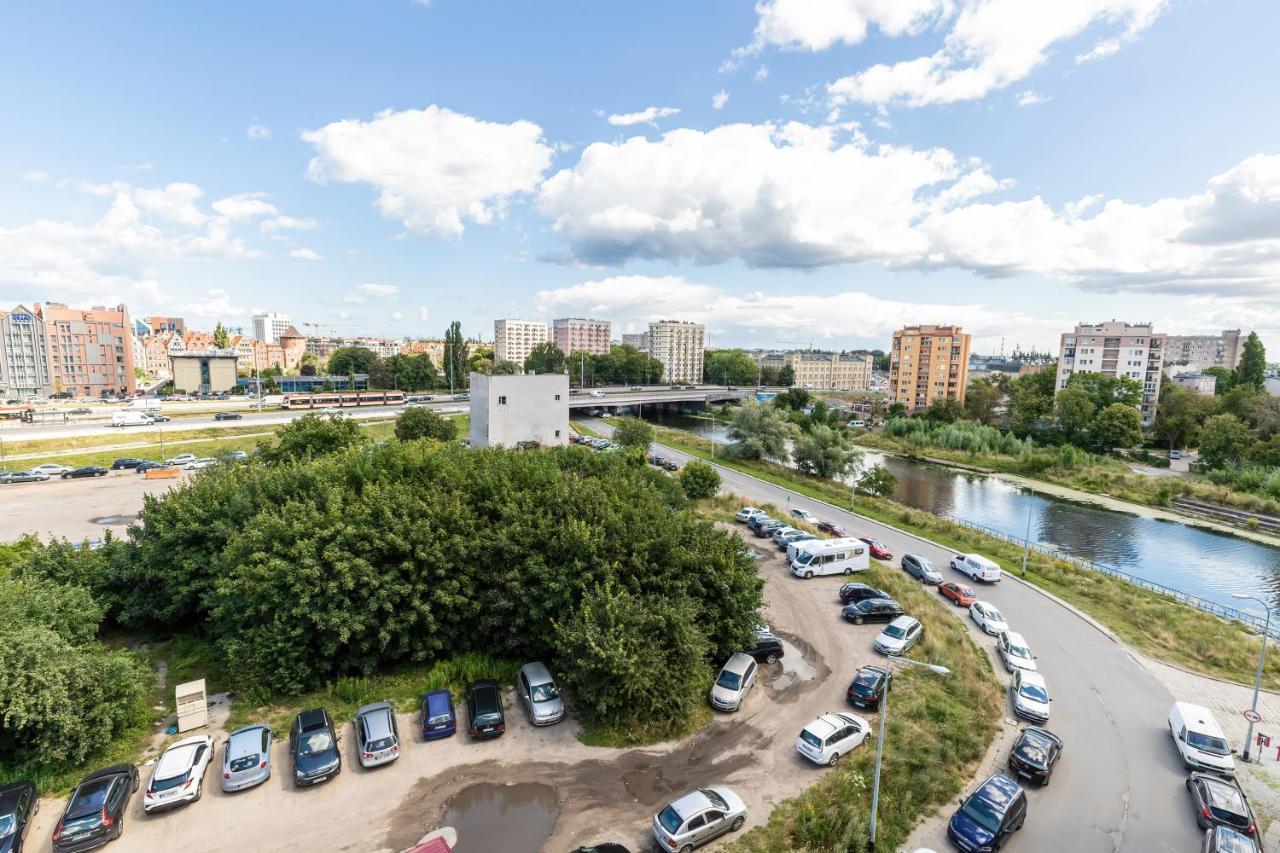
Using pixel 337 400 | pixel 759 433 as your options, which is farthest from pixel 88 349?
pixel 759 433

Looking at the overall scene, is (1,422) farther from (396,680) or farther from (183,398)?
(396,680)

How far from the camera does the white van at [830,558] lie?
29188 mm

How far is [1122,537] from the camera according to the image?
1758 inches

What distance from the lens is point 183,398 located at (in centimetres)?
9925

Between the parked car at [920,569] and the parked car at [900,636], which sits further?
the parked car at [920,569]

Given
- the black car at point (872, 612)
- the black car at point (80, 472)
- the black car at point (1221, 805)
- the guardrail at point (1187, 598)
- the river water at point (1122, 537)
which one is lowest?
the river water at point (1122, 537)

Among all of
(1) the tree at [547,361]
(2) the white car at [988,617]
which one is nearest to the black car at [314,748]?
(2) the white car at [988,617]

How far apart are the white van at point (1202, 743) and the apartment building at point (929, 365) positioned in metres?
86.6

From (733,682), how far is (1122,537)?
42658 mm

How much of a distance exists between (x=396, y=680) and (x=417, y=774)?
14.9ft

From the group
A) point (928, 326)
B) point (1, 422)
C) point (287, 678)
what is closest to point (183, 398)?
point (1, 422)

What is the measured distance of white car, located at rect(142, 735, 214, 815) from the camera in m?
13.8

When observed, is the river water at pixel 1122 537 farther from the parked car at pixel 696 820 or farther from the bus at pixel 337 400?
the bus at pixel 337 400

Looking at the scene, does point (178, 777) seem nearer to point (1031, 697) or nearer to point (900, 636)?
point (900, 636)
